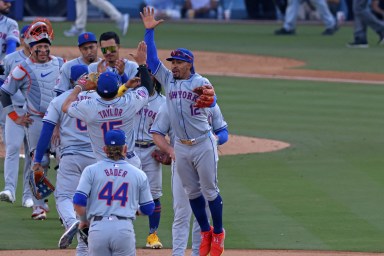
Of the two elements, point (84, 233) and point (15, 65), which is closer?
point (84, 233)

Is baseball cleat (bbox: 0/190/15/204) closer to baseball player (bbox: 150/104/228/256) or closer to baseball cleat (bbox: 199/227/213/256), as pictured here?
baseball player (bbox: 150/104/228/256)

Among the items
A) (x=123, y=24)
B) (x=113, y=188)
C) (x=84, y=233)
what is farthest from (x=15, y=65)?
(x=123, y=24)

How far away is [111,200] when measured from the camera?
8.09 m

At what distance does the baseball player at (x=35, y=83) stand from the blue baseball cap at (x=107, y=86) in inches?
102

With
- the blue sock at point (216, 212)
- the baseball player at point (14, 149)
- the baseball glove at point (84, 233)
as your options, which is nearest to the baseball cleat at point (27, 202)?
the baseball player at point (14, 149)

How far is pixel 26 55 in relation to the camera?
1236 cm

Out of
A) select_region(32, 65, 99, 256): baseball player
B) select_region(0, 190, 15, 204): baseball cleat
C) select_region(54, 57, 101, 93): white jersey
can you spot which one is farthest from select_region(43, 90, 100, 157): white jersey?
select_region(0, 190, 15, 204): baseball cleat

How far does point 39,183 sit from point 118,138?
270 centimetres

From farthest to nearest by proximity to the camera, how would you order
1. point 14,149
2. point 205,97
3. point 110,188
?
1. point 14,149
2. point 205,97
3. point 110,188

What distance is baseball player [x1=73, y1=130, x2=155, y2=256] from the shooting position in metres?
8.02

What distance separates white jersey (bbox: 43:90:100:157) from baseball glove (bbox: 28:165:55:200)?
0.30m

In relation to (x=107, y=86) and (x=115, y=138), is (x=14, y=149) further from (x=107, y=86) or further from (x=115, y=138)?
(x=115, y=138)

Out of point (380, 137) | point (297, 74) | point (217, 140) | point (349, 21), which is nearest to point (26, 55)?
point (217, 140)

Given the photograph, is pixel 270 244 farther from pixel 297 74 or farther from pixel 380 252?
pixel 297 74
